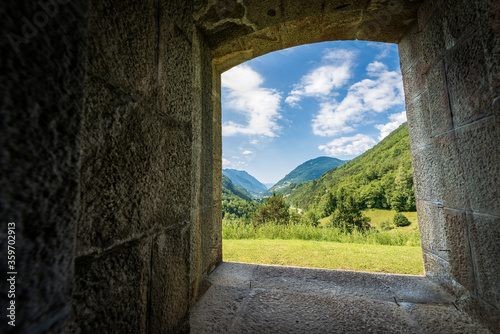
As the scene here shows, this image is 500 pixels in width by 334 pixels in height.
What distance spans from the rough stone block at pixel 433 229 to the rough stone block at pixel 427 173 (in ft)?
0.27

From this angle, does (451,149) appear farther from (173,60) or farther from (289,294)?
(173,60)

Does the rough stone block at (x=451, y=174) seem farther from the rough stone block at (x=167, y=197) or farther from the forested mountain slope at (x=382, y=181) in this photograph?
the forested mountain slope at (x=382, y=181)

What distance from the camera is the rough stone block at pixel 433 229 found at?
179cm

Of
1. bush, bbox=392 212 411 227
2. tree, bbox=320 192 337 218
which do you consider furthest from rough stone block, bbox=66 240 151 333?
tree, bbox=320 192 337 218

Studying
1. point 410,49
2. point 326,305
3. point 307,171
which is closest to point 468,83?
point 410,49

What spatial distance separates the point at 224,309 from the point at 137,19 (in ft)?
5.83

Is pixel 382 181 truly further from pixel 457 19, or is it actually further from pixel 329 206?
pixel 457 19

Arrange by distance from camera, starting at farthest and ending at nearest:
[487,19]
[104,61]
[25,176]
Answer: [487,19]
[104,61]
[25,176]

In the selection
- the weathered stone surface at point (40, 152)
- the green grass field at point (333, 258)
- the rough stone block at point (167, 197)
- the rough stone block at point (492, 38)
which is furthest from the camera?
the green grass field at point (333, 258)

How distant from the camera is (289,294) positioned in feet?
5.94

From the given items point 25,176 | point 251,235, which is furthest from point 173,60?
point 251,235

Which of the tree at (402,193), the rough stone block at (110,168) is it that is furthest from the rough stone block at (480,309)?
the tree at (402,193)

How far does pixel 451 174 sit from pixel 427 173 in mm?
315

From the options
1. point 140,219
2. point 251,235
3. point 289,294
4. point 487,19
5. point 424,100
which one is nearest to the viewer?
point 140,219
